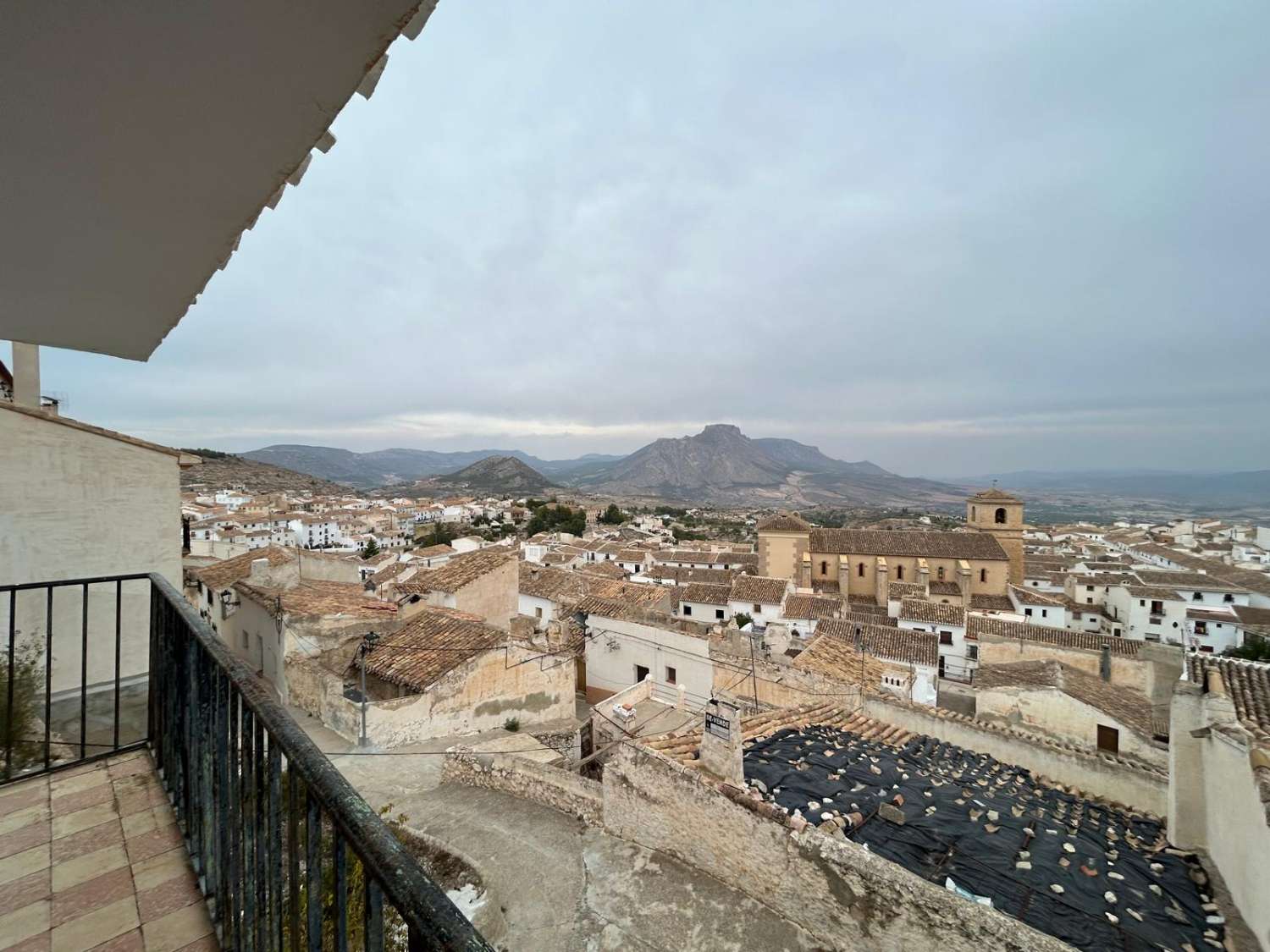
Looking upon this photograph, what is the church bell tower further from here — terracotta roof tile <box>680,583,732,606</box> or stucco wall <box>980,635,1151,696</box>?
A: terracotta roof tile <box>680,583,732,606</box>

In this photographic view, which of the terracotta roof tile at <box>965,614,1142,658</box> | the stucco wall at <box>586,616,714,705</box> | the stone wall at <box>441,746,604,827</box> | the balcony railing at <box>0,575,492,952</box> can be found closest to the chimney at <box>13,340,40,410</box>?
the balcony railing at <box>0,575,492,952</box>

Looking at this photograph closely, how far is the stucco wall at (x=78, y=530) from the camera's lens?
5531 millimetres

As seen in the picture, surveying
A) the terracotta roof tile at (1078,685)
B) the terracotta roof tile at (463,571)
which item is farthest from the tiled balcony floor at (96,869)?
the terracotta roof tile at (1078,685)

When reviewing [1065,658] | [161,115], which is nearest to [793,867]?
[161,115]

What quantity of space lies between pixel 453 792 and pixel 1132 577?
47.7m

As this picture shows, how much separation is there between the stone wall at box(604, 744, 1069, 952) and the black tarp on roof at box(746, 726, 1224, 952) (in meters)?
0.68

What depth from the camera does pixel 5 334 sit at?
2961 millimetres

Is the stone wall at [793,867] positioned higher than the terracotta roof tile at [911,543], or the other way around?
the stone wall at [793,867]

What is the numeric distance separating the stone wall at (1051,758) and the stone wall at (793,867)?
6.17 metres

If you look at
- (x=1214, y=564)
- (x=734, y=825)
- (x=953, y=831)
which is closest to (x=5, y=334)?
(x=734, y=825)

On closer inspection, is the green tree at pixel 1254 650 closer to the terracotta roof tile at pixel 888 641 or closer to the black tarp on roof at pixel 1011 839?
the terracotta roof tile at pixel 888 641

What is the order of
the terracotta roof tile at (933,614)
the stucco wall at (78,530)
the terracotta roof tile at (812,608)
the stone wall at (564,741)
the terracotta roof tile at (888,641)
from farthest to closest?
the terracotta roof tile at (812,608)
the terracotta roof tile at (933,614)
the terracotta roof tile at (888,641)
the stone wall at (564,741)
the stucco wall at (78,530)

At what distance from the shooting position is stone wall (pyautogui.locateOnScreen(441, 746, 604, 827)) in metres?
7.26

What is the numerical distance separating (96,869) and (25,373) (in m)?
7.86
